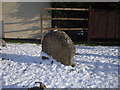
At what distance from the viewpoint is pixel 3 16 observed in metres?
10.5

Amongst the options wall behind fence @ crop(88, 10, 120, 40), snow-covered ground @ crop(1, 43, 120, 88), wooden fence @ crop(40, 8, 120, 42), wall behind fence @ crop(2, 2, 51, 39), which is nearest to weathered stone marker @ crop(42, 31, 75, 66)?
snow-covered ground @ crop(1, 43, 120, 88)

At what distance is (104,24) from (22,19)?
540 cm

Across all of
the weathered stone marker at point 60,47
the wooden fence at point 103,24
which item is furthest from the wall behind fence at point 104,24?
the weathered stone marker at point 60,47

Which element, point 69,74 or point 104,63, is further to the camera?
point 104,63

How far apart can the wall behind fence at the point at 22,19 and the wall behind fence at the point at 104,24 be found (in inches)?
114

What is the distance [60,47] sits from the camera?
4496mm

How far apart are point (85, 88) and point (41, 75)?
1169mm

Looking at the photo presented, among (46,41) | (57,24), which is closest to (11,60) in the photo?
(46,41)

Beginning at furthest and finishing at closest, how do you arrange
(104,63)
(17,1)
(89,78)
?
(17,1), (104,63), (89,78)

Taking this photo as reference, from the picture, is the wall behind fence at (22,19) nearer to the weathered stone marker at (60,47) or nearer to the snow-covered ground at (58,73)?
the snow-covered ground at (58,73)

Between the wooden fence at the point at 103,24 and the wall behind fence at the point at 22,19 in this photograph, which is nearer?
the wooden fence at the point at 103,24

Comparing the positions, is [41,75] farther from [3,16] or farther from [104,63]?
[3,16]

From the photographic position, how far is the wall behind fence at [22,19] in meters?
10.4

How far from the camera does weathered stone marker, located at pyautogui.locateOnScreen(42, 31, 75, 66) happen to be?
4418 mm
